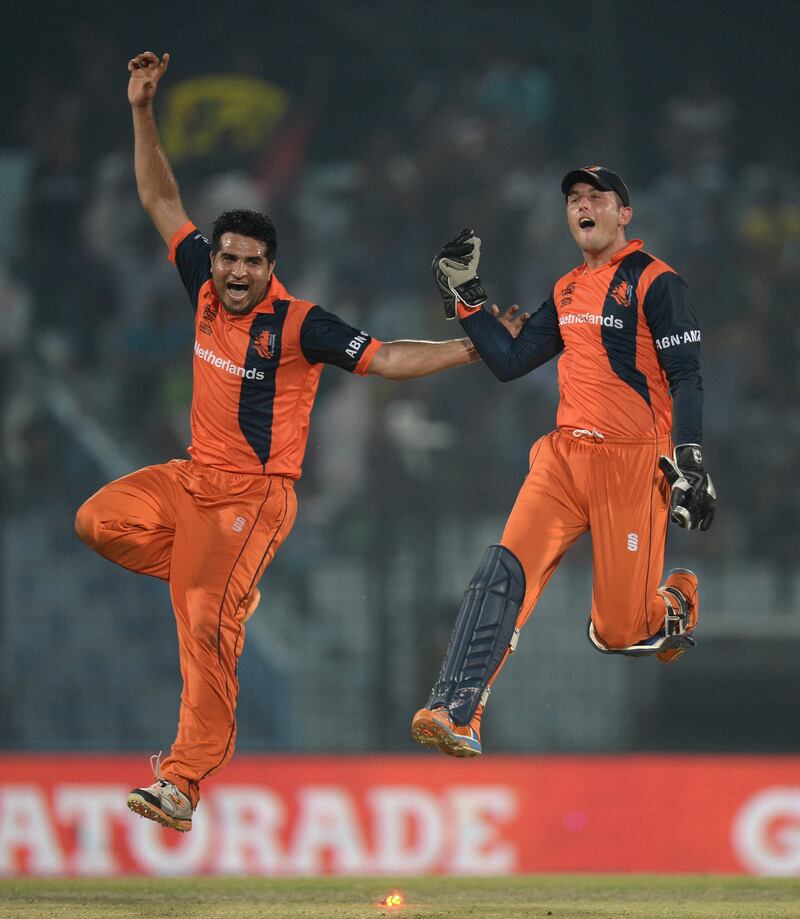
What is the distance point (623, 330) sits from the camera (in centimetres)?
550

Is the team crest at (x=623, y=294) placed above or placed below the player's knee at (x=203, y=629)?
above

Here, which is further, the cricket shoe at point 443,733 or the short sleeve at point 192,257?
the short sleeve at point 192,257

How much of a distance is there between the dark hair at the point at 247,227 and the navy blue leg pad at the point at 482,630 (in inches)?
54.9

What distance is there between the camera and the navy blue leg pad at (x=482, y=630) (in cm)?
528

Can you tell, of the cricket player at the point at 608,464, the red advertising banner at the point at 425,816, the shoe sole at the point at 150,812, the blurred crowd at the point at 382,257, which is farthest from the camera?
the blurred crowd at the point at 382,257

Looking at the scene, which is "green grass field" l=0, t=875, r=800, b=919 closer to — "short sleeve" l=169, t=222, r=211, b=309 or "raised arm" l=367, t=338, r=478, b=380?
"raised arm" l=367, t=338, r=478, b=380

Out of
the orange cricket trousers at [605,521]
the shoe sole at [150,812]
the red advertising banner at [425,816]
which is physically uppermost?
the orange cricket trousers at [605,521]

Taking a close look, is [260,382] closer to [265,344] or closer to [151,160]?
[265,344]

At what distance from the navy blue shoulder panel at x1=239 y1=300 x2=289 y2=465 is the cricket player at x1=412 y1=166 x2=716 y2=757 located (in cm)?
94

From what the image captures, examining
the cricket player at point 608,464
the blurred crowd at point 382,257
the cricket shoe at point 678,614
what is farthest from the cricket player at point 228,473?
the blurred crowd at point 382,257

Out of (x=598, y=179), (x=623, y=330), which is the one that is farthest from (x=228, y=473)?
(x=598, y=179)

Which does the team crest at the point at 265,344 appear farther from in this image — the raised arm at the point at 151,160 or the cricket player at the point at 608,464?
the cricket player at the point at 608,464

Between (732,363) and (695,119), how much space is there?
1818mm

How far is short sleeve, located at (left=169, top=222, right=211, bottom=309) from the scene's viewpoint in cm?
595
